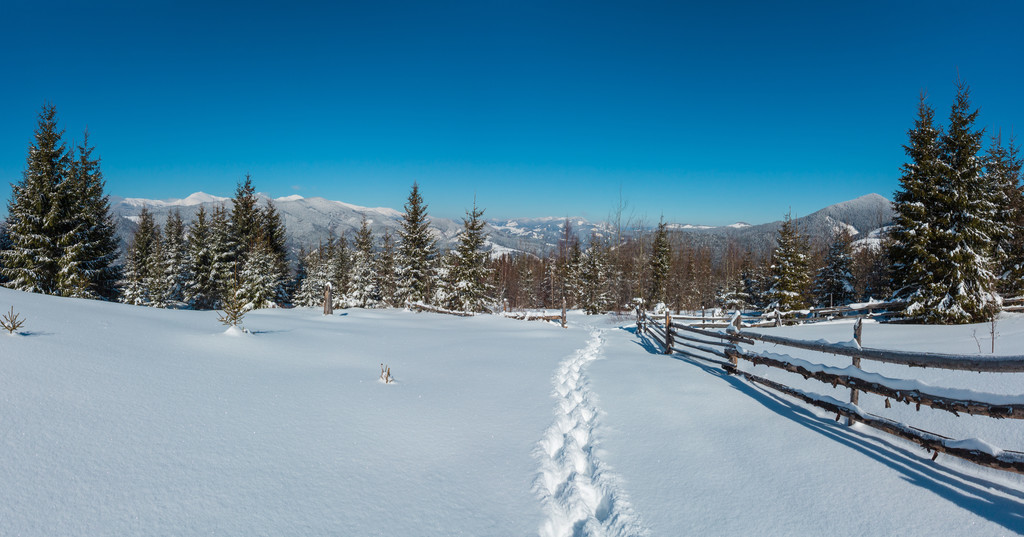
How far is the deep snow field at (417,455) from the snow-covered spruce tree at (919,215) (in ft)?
47.3

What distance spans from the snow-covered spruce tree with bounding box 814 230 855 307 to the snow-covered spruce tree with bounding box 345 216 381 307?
37.8 m

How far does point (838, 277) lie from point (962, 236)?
18.7m

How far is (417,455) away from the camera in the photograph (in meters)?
4.29

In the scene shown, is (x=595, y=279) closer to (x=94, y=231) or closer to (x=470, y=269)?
(x=470, y=269)

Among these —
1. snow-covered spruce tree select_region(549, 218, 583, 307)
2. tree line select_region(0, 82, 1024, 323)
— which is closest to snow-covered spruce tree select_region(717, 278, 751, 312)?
tree line select_region(0, 82, 1024, 323)

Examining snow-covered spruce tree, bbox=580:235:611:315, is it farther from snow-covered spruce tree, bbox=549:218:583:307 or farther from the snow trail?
the snow trail

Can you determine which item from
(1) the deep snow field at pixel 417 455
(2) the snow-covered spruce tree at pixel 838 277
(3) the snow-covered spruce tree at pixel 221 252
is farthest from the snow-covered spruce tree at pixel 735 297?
(3) the snow-covered spruce tree at pixel 221 252

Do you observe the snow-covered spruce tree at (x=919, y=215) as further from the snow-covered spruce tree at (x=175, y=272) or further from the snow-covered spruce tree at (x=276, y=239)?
the snow-covered spruce tree at (x=175, y=272)

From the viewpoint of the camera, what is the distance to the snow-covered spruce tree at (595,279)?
41094 millimetres

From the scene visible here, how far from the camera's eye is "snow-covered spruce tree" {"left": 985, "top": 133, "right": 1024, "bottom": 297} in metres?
18.9

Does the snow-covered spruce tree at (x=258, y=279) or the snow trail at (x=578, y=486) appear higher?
the snow-covered spruce tree at (x=258, y=279)

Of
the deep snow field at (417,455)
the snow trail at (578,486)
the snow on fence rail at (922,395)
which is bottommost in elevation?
the snow trail at (578,486)

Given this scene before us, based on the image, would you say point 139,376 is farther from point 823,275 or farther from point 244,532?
point 823,275

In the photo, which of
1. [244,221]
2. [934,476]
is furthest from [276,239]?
[934,476]
